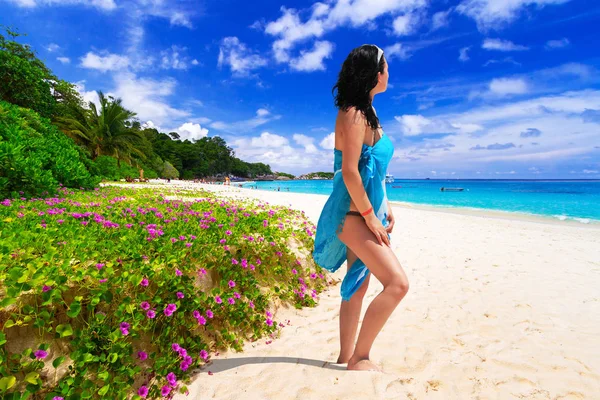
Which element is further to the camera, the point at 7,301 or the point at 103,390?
the point at 103,390

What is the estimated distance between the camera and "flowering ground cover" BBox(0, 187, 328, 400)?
183 cm

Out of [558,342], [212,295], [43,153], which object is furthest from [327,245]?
[43,153]

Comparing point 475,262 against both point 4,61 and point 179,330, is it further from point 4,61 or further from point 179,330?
point 4,61

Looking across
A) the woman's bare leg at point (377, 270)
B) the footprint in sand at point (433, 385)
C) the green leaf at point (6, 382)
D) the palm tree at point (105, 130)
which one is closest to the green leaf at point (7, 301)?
the green leaf at point (6, 382)

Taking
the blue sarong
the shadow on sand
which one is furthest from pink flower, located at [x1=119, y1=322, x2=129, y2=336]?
the blue sarong

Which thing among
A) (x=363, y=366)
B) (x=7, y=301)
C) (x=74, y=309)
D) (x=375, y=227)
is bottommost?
(x=363, y=366)

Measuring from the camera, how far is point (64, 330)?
1.85m

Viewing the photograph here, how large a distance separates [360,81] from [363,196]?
798mm

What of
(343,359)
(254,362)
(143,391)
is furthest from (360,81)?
(143,391)

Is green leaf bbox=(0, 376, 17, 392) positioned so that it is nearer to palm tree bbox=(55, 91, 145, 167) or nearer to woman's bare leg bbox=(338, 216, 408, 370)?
woman's bare leg bbox=(338, 216, 408, 370)

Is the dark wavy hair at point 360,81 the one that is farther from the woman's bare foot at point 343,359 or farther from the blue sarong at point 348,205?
the woman's bare foot at point 343,359

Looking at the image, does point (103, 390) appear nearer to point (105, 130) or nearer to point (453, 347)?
point (453, 347)

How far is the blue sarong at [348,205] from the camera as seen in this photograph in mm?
2111

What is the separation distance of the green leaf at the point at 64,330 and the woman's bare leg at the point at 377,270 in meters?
1.88
